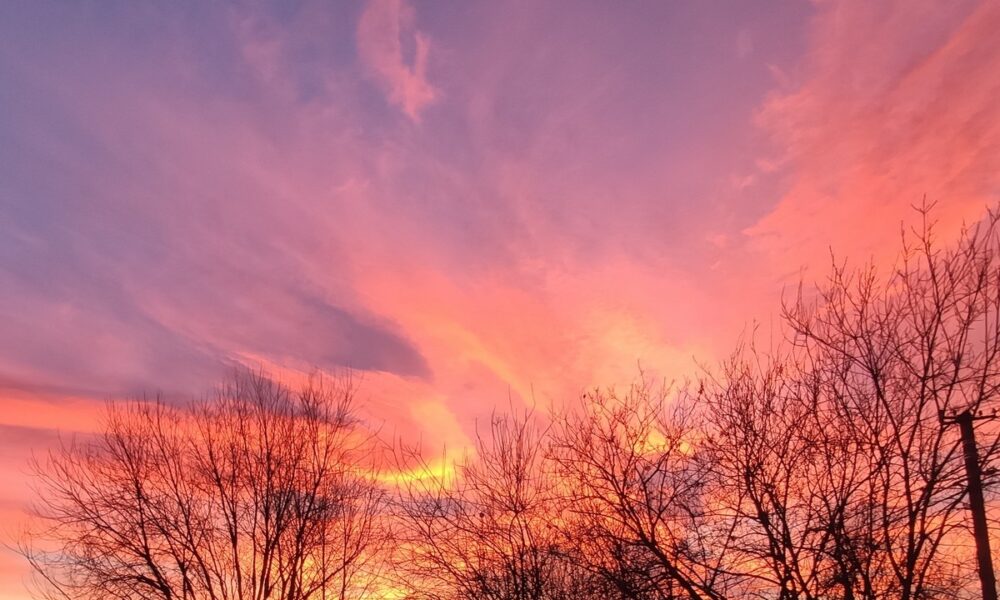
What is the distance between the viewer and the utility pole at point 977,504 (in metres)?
9.05

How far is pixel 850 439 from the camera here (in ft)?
33.5

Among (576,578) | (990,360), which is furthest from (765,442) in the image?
(576,578)

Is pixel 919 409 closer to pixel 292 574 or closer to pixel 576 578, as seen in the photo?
pixel 576 578

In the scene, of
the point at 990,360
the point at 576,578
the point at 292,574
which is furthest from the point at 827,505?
the point at 292,574

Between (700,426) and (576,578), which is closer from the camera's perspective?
(700,426)

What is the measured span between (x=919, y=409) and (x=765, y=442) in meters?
2.07

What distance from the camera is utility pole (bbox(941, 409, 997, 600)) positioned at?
9047 millimetres

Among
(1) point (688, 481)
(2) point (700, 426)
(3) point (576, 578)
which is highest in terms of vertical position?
(2) point (700, 426)

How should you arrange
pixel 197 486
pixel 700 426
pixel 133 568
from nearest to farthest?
pixel 700 426 → pixel 133 568 → pixel 197 486

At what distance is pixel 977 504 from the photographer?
360 inches

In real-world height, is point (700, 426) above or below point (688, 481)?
above

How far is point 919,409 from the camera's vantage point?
9.84 metres

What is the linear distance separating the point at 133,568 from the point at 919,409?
16.1 metres

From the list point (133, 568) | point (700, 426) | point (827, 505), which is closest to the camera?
point (827, 505)
